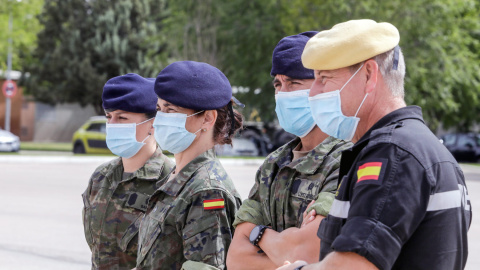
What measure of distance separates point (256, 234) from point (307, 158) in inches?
14.6

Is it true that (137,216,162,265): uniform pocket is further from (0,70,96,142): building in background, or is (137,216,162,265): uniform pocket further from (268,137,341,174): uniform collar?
(0,70,96,142): building in background

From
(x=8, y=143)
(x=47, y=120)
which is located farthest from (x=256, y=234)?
(x=47, y=120)

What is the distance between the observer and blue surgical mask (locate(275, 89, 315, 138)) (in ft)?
9.94

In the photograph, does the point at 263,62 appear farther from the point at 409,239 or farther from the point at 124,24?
the point at 409,239

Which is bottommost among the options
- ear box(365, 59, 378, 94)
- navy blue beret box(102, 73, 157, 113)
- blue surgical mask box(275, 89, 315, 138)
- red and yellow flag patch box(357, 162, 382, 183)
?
navy blue beret box(102, 73, 157, 113)

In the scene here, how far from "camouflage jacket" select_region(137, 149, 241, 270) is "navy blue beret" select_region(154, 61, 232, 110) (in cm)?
32

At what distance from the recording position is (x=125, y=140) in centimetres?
388

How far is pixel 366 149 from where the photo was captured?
1.80 metres

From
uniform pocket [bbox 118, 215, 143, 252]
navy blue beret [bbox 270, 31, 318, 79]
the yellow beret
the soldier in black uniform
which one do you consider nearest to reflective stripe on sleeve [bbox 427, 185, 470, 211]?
the soldier in black uniform

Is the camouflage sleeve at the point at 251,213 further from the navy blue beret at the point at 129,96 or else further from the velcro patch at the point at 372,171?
the navy blue beret at the point at 129,96

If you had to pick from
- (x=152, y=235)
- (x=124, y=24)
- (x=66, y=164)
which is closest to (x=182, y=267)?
(x=152, y=235)

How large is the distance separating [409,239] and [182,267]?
1199mm

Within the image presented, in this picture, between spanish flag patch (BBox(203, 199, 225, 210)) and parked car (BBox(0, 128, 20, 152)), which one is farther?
parked car (BBox(0, 128, 20, 152))

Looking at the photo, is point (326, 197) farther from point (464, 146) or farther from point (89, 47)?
point (89, 47)
